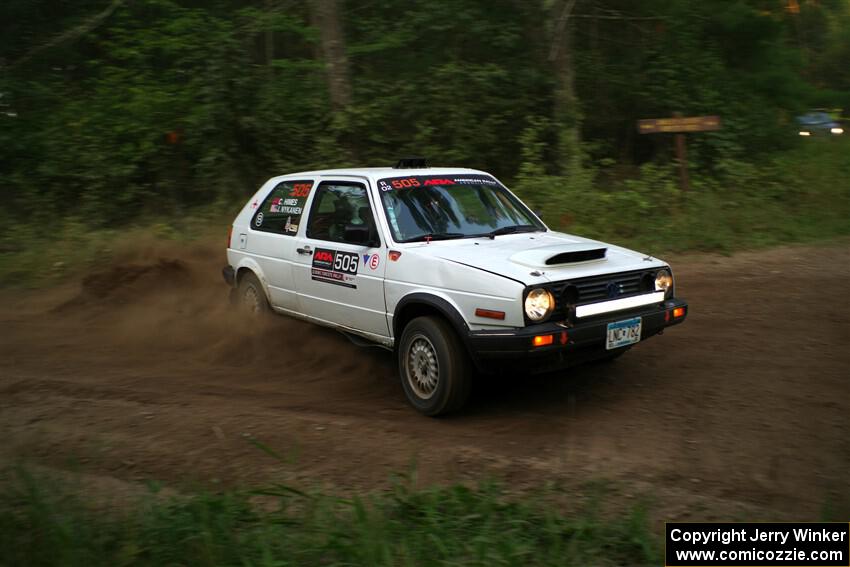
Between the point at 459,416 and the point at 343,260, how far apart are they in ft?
5.31

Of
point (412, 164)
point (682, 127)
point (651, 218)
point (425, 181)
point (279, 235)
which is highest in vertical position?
point (682, 127)

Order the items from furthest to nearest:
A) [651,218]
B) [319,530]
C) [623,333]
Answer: [651,218] → [623,333] → [319,530]

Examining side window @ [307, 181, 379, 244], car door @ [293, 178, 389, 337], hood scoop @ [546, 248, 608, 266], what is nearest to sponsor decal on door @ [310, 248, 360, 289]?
car door @ [293, 178, 389, 337]

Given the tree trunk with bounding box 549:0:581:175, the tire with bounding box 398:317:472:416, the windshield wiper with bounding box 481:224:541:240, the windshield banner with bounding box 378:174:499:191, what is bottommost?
the tire with bounding box 398:317:472:416

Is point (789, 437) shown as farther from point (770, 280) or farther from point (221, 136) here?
point (221, 136)

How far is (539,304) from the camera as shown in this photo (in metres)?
4.75

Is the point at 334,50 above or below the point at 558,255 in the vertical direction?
above

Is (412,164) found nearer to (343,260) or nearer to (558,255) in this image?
(343,260)

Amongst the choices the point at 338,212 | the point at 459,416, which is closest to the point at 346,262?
the point at 338,212

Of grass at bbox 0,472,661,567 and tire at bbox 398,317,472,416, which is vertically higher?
tire at bbox 398,317,472,416

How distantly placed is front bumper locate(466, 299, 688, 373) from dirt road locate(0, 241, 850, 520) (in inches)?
17.4

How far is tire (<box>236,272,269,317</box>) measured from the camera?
7.21 metres

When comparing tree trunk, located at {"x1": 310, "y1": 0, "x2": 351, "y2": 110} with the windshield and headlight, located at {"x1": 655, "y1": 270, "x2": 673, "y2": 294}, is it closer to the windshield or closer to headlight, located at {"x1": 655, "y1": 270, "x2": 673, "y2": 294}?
the windshield

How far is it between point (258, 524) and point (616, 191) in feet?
32.1
